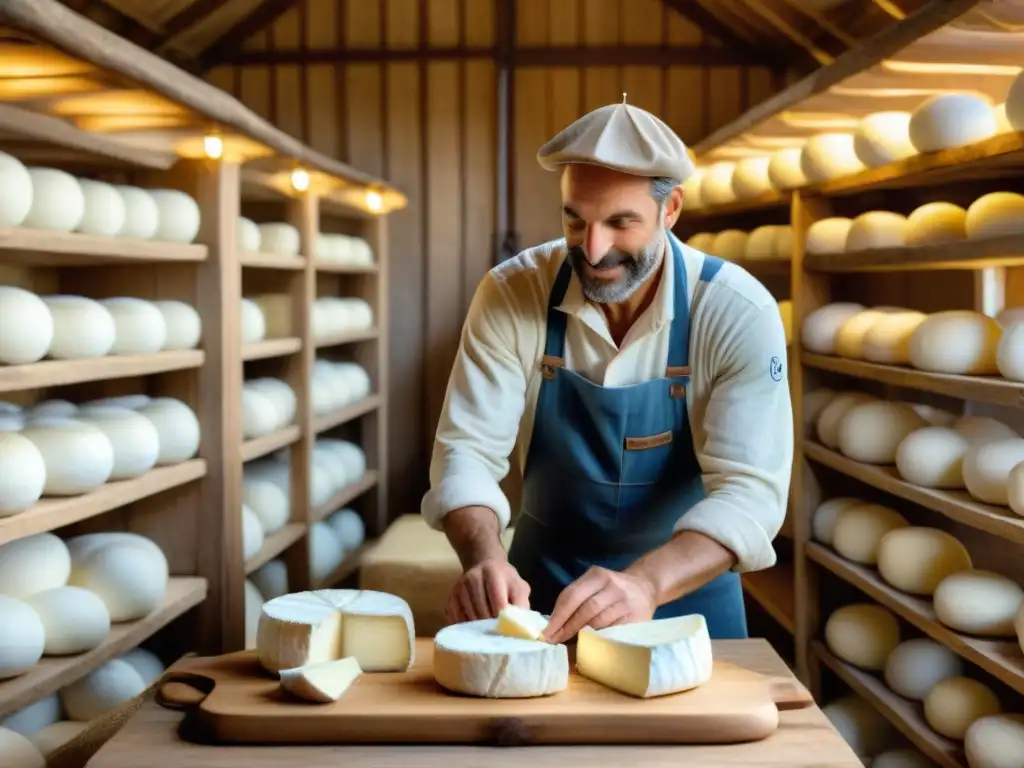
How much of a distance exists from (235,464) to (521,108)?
3321 mm

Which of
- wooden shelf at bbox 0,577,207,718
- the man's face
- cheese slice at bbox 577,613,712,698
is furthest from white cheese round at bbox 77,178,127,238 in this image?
cheese slice at bbox 577,613,712,698

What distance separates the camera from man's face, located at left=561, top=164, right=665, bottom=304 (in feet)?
7.22

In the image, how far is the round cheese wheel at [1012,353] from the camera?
288cm

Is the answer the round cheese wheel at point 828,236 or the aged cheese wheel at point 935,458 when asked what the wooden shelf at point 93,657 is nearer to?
the aged cheese wheel at point 935,458

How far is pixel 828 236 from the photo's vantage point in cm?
416

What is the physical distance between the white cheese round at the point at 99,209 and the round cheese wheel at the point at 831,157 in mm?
2300

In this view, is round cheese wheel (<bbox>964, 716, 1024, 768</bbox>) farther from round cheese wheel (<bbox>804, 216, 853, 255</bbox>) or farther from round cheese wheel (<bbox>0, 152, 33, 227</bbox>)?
round cheese wheel (<bbox>0, 152, 33, 227</bbox>)

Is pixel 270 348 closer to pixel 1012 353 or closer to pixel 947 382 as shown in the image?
pixel 947 382

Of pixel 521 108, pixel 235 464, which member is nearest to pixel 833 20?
pixel 521 108

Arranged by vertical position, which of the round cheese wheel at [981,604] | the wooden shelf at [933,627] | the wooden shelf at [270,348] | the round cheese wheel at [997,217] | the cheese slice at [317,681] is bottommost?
the wooden shelf at [933,627]

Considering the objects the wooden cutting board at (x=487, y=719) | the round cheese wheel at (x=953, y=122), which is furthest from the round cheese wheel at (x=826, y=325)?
the wooden cutting board at (x=487, y=719)

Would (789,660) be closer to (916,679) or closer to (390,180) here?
(916,679)

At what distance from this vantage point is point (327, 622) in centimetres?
185

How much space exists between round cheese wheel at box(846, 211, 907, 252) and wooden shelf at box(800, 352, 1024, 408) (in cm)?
38
